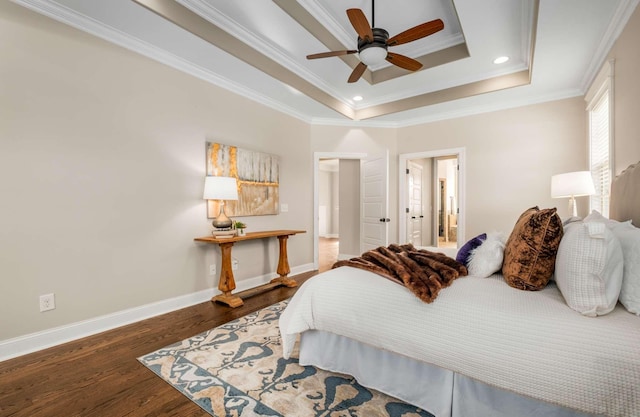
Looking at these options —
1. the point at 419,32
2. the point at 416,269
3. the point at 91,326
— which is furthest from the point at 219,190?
the point at 419,32

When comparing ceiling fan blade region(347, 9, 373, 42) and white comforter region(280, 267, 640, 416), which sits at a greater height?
ceiling fan blade region(347, 9, 373, 42)

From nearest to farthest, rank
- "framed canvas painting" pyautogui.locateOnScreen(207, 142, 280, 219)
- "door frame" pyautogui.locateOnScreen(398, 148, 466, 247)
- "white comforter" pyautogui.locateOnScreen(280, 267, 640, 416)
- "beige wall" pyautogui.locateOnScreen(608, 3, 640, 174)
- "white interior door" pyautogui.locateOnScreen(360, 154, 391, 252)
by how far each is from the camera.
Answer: "white comforter" pyautogui.locateOnScreen(280, 267, 640, 416) → "beige wall" pyautogui.locateOnScreen(608, 3, 640, 174) → "framed canvas painting" pyautogui.locateOnScreen(207, 142, 280, 219) → "door frame" pyautogui.locateOnScreen(398, 148, 466, 247) → "white interior door" pyautogui.locateOnScreen(360, 154, 391, 252)

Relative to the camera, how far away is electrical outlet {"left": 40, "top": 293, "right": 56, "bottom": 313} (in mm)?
2381

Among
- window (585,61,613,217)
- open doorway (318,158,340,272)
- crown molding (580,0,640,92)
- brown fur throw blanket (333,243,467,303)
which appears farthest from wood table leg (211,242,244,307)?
open doorway (318,158,340,272)

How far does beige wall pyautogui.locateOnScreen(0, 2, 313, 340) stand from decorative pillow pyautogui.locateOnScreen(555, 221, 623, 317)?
3310mm

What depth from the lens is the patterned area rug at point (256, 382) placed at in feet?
5.38

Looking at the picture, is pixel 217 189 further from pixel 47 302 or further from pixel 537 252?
pixel 537 252

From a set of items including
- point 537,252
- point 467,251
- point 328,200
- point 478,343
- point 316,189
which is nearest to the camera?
point 478,343

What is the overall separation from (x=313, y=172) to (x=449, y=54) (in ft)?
8.59

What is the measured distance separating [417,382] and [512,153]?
13.2ft

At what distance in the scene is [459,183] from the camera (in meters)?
4.91

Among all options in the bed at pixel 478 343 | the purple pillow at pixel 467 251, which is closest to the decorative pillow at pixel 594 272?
the bed at pixel 478 343

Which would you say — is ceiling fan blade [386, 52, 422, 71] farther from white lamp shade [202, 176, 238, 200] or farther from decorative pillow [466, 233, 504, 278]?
white lamp shade [202, 176, 238, 200]

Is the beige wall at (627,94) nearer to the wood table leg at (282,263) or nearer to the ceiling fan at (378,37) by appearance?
the ceiling fan at (378,37)
